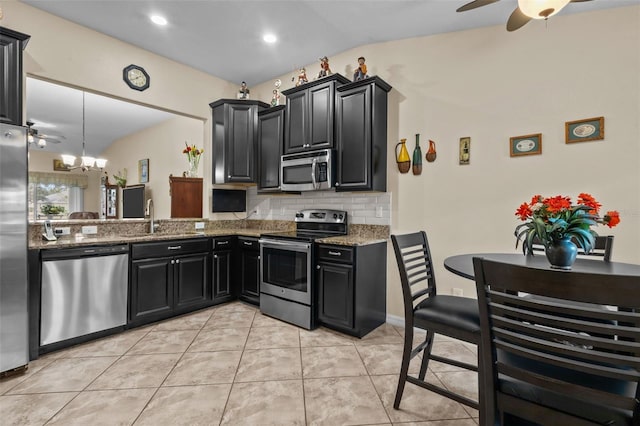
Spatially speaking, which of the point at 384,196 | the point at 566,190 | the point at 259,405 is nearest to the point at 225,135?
the point at 384,196

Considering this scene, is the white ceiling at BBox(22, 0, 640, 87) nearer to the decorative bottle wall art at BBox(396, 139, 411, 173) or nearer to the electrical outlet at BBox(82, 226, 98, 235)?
the decorative bottle wall art at BBox(396, 139, 411, 173)

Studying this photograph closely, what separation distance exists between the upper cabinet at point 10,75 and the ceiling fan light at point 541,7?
3.39m

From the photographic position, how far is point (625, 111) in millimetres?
2143

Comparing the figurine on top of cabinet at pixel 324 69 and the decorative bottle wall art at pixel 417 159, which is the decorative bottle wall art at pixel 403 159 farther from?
the figurine on top of cabinet at pixel 324 69

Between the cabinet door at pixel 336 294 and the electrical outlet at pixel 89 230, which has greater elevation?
the electrical outlet at pixel 89 230

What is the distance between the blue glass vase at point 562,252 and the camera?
1475 mm

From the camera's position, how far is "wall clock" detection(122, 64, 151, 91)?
10.9ft

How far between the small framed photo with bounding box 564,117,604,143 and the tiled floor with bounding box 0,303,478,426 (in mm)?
1886

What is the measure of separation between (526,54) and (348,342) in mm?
2881


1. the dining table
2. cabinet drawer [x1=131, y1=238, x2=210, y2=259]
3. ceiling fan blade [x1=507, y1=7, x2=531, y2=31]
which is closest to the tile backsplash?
cabinet drawer [x1=131, y1=238, x2=210, y2=259]

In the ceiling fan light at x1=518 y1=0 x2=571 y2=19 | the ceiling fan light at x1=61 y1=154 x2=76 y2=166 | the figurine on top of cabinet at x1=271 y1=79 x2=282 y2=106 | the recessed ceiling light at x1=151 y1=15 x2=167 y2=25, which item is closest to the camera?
the ceiling fan light at x1=518 y1=0 x2=571 y2=19

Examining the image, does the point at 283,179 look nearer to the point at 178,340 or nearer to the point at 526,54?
the point at 178,340

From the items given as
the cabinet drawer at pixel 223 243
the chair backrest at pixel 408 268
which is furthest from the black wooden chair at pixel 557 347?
the cabinet drawer at pixel 223 243

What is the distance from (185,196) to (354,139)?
8.19 ft
